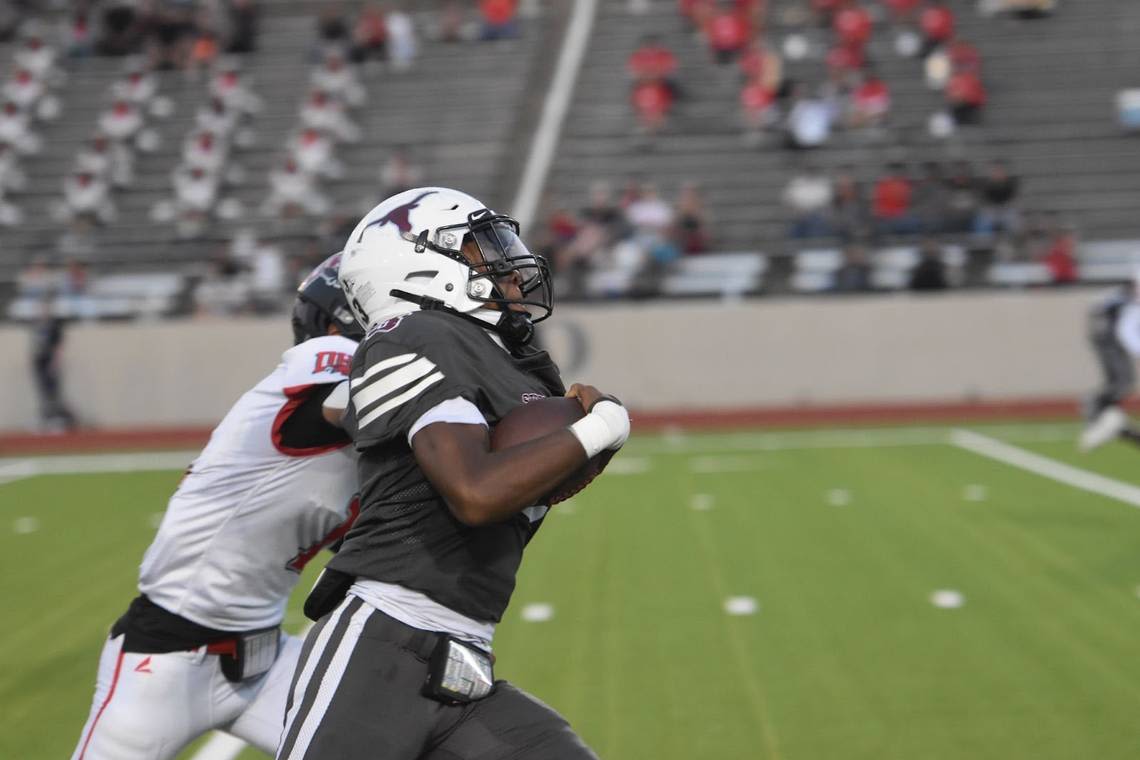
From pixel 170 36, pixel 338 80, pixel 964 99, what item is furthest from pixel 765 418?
pixel 170 36

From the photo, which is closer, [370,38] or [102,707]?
[102,707]

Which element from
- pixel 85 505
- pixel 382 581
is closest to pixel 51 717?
pixel 382 581

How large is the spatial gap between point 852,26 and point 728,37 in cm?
181

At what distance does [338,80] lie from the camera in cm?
2097

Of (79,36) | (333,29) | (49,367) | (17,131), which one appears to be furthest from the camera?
(79,36)

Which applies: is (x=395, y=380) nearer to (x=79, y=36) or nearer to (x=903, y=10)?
(x=903, y=10)

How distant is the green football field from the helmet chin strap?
2394mm

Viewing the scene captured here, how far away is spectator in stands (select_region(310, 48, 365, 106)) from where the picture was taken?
20.9 meters

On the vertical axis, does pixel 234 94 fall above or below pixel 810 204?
above

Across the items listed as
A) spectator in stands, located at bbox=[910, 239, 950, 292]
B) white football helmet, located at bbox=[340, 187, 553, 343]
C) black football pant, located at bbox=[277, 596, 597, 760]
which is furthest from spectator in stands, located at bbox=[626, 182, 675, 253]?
black football pant, located at bbox=[277, 596, 597, 760]

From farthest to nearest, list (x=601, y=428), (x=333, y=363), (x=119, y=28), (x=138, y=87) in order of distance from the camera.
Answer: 1. (x=119, y=28)
2. (x=138, y=87)
3. (x=333, y=363)
4. (x=601, y=428)

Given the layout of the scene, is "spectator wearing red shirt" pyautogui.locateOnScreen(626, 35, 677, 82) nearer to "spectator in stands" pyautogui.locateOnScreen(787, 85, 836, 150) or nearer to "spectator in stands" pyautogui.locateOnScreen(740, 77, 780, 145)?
"spectator in stands" pyautogui.locateOnScreen(740, 77, 780, 145)

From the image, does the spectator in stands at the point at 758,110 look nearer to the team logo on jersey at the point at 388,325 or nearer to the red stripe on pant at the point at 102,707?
the red stripe on pant at the point at 102,707

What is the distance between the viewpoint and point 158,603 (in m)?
3.29
